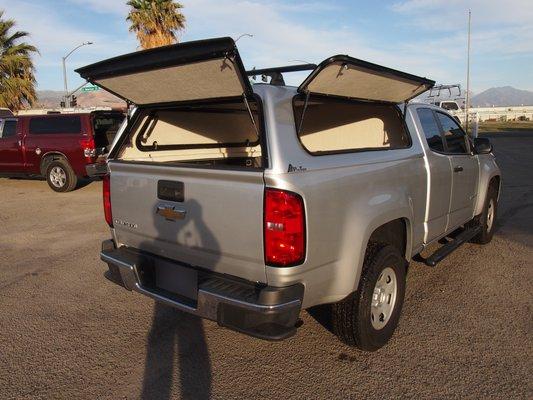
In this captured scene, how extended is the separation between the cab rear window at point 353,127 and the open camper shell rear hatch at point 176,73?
50.3 inches

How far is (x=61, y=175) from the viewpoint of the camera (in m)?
11.2

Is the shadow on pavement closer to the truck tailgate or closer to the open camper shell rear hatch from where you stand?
the truck tailgate

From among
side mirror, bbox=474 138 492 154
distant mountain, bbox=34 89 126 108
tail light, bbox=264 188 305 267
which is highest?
distant mountain, bbox=34 89 126 108

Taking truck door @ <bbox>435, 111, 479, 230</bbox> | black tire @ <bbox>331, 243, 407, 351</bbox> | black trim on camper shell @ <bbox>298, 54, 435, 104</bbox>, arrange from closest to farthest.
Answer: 1. black trim on camper shell @ <bbox>298, 54, 435, 104</bbox>
2. black tire @ <bbox>331, 243, 407, 351</bbox>
3. truck door @ <bbox>435, 111, 479, 230</bbox>

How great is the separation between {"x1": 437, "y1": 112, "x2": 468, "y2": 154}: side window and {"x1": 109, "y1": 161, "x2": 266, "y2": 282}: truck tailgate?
2.88 m

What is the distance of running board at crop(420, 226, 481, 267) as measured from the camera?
443cm

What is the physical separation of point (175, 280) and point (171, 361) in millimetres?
604

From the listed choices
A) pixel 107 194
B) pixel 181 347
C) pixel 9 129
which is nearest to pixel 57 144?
pixel 9 129

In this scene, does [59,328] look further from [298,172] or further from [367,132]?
[367,132]

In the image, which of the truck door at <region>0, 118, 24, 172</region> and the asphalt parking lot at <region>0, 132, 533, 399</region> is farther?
the truck door at <region>0, 118, 24, 172</region>

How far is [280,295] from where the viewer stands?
2.76m

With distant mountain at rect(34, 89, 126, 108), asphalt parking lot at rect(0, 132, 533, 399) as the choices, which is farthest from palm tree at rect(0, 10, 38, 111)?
asphalt parking lot at rect(0, 132, 533, 399)

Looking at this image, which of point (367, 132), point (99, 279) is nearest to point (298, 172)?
point (367, 132)

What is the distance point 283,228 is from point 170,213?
91 centimetres
